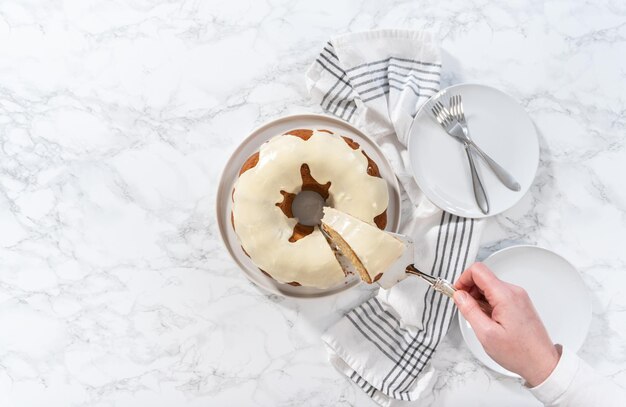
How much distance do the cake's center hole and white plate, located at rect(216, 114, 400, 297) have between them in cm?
16

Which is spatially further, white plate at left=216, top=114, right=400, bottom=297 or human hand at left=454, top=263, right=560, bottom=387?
white plate at left=216, top=114, right=400, bottom=297

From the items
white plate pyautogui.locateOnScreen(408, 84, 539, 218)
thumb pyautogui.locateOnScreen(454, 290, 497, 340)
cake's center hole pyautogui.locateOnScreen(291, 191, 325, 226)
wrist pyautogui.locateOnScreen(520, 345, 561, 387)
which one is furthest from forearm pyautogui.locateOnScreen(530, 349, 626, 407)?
cake's center hole pyautogui.locateOnScreen(291, 191, 325, 226)

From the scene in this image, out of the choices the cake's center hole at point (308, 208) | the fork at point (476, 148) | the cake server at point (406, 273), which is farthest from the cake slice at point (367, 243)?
the fork at point (476, 148)

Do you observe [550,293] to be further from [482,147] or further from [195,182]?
[195,182]

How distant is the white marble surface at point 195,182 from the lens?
1.52 meters


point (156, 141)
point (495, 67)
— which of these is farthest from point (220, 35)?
point (495, 67)

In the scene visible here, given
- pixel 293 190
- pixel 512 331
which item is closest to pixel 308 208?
pixel 293 190

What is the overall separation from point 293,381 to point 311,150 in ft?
2.07

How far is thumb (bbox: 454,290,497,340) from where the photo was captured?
1175 millimetres

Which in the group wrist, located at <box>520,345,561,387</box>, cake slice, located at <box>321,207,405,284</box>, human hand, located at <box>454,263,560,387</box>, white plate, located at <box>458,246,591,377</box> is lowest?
white plate, located at <box>458,246,591,377</box>

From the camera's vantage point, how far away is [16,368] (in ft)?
5.12

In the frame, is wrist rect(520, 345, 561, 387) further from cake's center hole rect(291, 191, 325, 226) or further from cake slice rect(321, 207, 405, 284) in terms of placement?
cake's center hole rect(291, 191, 325, 226)

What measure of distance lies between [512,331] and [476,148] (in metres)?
0.48

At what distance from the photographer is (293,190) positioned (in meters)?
1.37
